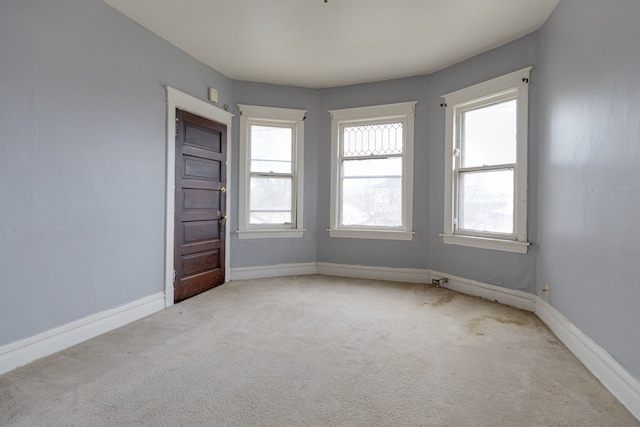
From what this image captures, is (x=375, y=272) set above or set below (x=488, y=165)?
below

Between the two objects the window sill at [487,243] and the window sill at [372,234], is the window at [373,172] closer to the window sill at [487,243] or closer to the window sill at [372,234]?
the window sill at [372,234]

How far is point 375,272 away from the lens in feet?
15.0

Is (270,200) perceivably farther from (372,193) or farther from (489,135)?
(489,135)

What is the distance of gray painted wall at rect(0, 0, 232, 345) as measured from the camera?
2121 millimetres

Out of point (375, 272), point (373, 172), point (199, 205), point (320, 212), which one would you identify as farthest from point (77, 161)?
point (375, 272)

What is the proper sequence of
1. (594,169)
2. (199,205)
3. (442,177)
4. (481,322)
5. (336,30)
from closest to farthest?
(594,169)
(481,322)
(336,30)
(199,205)
(442,177)

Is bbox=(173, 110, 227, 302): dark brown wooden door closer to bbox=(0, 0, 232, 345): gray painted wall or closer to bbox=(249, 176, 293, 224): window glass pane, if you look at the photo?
bbox=(0, 0, 232, 345): gray painted wall

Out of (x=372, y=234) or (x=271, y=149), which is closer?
(x=372, y=234)

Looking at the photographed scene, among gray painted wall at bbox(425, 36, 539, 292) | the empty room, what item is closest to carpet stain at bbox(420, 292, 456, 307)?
the empty room

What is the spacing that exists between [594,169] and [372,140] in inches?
107

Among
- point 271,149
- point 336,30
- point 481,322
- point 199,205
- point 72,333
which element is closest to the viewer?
point 72,333

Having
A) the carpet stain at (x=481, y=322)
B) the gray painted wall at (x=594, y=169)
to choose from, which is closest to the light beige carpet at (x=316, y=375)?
the carpet stain at (x=481, y=322)

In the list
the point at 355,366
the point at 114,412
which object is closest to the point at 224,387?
the point at 114,412

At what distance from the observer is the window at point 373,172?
4.38 metres
